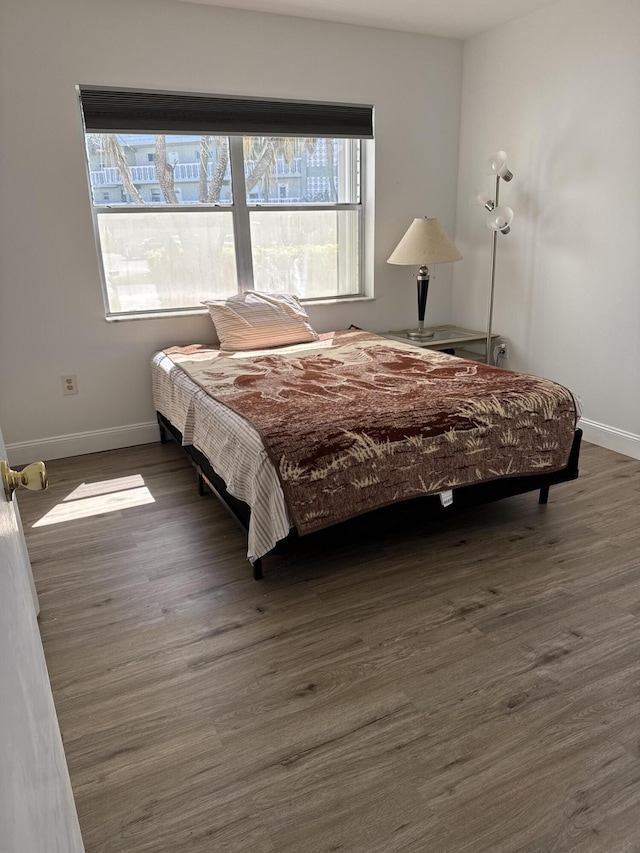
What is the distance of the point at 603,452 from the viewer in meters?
3.59

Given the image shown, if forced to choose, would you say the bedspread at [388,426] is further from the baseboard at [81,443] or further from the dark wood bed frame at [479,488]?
the baseboard at [81,443]

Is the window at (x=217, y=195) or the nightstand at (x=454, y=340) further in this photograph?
the nightstand at (x=454, y=340)

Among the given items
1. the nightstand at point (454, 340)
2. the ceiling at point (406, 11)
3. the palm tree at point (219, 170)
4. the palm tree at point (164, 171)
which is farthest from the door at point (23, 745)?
the ceiling at point (406, 11)

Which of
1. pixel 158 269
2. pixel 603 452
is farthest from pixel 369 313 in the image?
pixel 603 452

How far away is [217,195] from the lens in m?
3.88

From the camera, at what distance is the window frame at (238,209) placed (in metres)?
3.66

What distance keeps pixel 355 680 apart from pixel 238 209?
120 inches

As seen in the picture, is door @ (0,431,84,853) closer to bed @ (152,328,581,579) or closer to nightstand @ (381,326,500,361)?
bed @ (152,328,581,579)

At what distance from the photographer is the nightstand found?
164 inches

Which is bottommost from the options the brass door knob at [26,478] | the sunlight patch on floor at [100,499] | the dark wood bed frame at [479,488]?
the sunlight patch on floor at [100,499]

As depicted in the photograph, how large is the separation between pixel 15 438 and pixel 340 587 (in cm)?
227

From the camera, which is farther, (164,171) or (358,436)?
(164,171)

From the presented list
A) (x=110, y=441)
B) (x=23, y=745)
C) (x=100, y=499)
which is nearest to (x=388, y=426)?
(x=100, y=499)

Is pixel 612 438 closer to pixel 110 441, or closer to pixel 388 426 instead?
pixel 388 426
